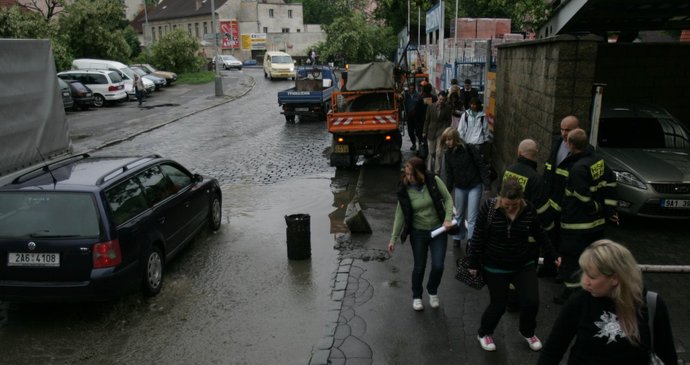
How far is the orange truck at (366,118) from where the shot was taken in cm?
1352

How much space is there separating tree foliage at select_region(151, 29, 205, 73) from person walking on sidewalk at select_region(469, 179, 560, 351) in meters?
45.0

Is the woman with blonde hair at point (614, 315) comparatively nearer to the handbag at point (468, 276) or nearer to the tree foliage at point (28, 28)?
the handbag at point (468, 276)

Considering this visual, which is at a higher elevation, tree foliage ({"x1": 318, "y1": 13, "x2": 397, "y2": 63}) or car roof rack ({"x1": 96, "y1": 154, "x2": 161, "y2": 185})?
tree foliage ({"x1": 318, "y1": 13, "x2": 397, "y2": 63})

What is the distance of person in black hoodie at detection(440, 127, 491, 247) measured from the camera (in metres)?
7.28

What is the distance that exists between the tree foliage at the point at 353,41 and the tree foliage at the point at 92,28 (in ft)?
52.1

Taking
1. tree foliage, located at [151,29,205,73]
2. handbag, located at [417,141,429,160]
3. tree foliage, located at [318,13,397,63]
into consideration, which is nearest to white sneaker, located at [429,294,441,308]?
handbag, located at [417,141,429,160]

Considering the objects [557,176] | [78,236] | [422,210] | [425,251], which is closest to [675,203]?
[557,176]

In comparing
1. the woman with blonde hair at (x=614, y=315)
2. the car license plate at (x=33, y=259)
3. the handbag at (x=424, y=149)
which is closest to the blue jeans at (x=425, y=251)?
the woman with blonde hair at (x=614, y=315)

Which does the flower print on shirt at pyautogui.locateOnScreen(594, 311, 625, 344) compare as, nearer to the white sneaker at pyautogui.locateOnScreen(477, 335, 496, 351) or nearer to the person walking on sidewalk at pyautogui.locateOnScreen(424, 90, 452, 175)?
the white sneaker at pyautogui.locateOnScreen(477, 335, 496, 351)

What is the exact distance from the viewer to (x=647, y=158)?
8.84 m

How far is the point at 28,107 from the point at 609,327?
36.0 ft

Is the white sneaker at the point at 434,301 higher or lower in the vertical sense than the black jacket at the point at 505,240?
lower

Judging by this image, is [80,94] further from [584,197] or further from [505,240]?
[505,240]

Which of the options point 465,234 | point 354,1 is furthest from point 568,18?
point 354,1
